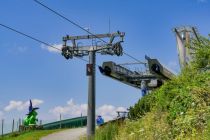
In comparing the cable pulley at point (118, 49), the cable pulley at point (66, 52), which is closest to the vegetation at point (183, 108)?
the cable pulley at point (118, 49)

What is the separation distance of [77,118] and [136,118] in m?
34.9

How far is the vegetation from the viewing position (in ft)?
41.9

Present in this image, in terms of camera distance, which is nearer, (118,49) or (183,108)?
(183,108)

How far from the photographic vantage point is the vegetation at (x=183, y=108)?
12773 millimetres

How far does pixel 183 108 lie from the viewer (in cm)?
1373

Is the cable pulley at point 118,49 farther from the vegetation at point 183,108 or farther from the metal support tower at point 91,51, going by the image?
the vegetation at point 183,108

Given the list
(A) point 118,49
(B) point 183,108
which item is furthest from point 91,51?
(B) point 183,108

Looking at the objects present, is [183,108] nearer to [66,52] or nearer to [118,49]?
[118,49]

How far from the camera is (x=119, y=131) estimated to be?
17.5 metres

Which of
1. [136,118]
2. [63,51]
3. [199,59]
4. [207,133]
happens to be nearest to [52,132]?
[63,51]

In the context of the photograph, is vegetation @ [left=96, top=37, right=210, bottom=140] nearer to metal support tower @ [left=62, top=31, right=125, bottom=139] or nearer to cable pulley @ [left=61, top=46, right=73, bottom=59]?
metal support tower @ [left=62, top=31, right=125, bottom=139]

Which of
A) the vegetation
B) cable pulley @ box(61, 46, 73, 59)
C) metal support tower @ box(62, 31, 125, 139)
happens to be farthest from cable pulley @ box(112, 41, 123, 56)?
the vegetation

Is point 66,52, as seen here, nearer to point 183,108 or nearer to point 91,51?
point 91,51

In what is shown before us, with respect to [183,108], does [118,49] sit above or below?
above
